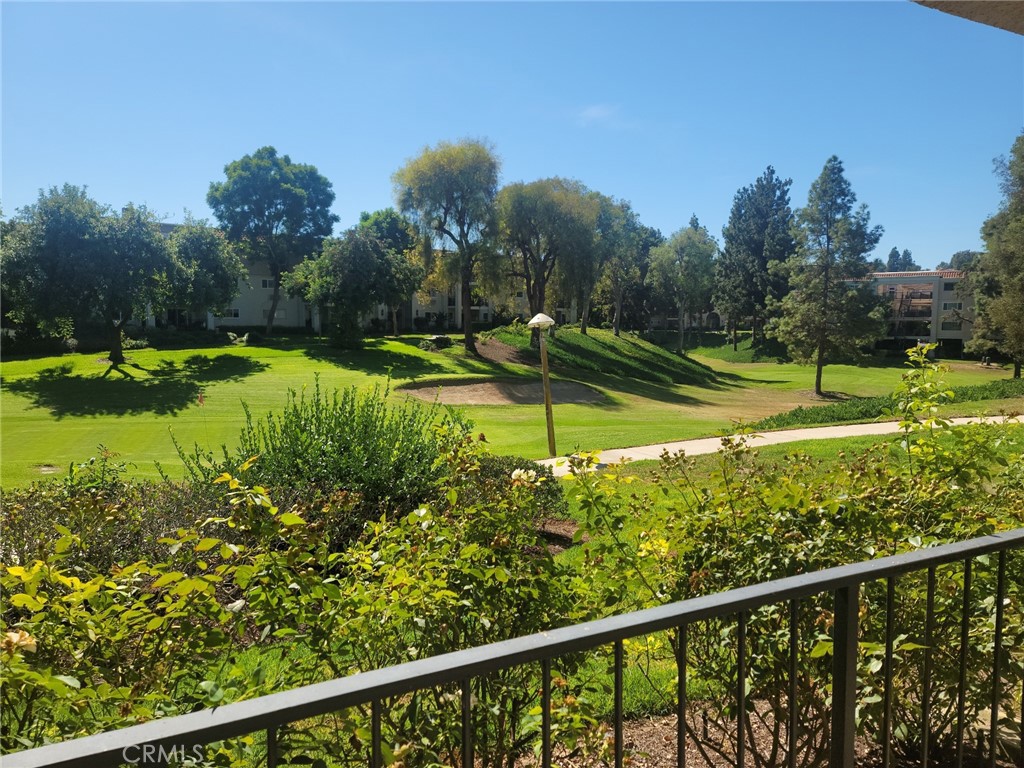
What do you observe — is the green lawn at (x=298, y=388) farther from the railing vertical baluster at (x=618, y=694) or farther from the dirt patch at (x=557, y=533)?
the railing vertical baluster at (x=618, y=694)

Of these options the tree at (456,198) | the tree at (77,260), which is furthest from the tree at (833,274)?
the tree at (77,260)

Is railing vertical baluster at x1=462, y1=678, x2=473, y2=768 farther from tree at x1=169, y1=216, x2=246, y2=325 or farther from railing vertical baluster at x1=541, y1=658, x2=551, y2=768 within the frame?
tree at x1=169, y1=216, x2=246, y2=325

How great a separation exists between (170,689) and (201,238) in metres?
34.1

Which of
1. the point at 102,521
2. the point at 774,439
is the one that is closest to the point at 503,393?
the point at 774,439

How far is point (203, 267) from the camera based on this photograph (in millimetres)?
32188

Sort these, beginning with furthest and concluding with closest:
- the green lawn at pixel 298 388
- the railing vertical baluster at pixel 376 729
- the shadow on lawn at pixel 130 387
A: the shadow on lawn at pixel 130 387 → the green lawn at pixel 298 388 → the railing vertical baluster at pixel 376 729

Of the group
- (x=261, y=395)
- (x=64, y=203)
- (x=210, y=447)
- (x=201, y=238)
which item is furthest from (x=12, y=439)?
(x=201, y=238)

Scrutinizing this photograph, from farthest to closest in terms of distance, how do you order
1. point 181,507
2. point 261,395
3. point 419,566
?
1. point 261,395
2. point 181,507
3. point 419,566

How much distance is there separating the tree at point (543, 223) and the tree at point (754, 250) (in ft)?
91.8

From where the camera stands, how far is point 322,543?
2322 millimetres

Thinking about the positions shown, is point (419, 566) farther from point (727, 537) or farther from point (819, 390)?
point (819, 390)

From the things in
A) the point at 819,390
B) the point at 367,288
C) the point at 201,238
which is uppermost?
the point at 201,238

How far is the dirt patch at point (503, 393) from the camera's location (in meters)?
25.2
